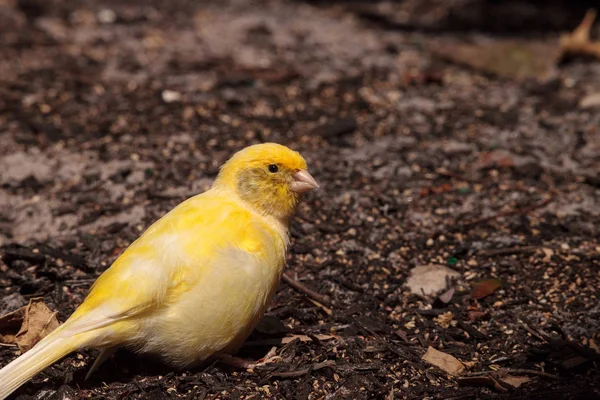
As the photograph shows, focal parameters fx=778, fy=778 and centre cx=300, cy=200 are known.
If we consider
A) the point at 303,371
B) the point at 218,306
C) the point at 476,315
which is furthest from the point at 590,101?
the point at 218,306

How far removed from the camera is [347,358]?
3.93 metres

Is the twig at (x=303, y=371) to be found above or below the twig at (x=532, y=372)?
below

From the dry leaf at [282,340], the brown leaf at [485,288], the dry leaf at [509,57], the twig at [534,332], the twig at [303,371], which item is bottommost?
the dry leaf at [282,340]

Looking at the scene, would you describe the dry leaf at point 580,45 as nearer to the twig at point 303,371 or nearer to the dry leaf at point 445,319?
the dry leaf at point 445,319

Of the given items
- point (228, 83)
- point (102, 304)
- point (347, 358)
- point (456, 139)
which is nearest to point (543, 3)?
point (456, 139)

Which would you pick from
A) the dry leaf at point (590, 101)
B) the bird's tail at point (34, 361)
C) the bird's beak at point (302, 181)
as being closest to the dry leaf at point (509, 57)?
the dry leaf at point (590, 101)

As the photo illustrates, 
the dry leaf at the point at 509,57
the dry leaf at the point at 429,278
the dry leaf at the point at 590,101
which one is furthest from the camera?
the dry leaf at the point at 509,57

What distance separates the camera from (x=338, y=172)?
5.95m

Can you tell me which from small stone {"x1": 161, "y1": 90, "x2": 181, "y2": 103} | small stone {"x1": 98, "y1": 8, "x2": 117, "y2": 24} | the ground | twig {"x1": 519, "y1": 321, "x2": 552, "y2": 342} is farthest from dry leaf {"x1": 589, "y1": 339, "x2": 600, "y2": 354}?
small stone {"x1": 98, "y1": 8, "x2": 117, "y2": 24}

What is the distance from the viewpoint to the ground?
388 cm

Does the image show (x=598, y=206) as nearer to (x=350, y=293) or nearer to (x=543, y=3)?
(x=350, y=293)

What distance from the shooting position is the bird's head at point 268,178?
387cm

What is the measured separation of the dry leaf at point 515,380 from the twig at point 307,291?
1.11m

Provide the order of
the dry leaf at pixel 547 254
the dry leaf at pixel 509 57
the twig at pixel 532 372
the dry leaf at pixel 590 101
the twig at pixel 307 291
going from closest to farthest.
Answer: the twig at pixel 532 372, the twig at pixel 307 291, the dry leaf at pixel 547 254, the dry leaf at pixel 590 101, the dry leaf at pixel 509 57
